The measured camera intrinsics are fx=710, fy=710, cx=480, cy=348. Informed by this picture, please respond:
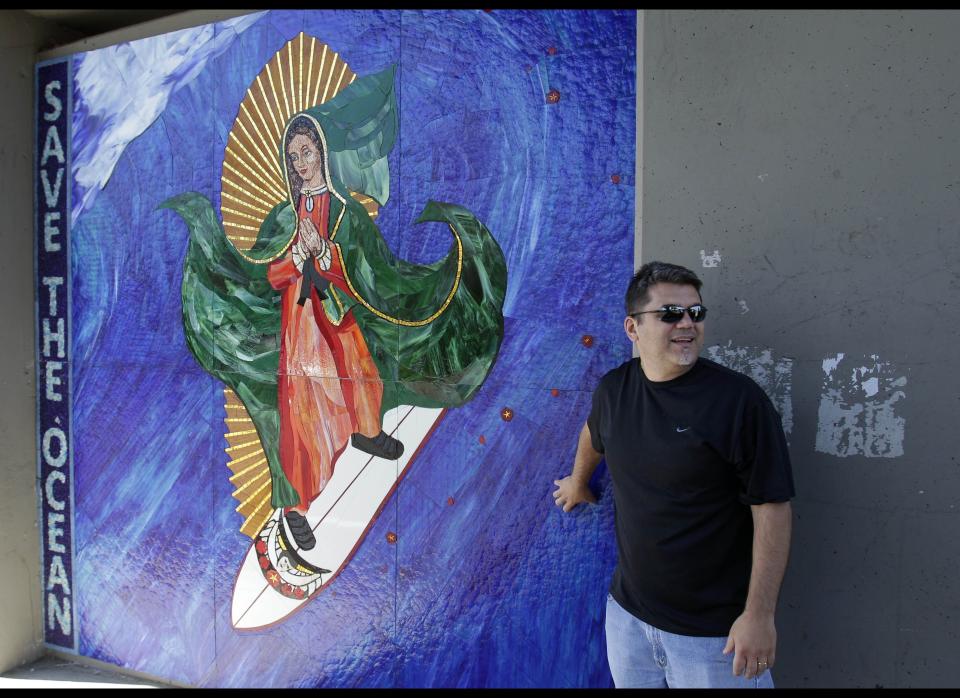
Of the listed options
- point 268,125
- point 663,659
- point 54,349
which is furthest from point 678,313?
point 54,349

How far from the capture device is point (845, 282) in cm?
214

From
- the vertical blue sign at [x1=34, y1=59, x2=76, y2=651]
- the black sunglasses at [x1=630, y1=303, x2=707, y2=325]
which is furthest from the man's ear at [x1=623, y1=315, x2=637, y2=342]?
the vertical blue sign at [x1=34, y1=59, x2=76, y2=651]

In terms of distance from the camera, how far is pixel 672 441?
1888mm

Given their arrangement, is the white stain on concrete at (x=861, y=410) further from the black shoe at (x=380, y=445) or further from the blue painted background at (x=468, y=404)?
the black shoe at (x=380, y=445)

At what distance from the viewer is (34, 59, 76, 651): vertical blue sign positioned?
3.88 m

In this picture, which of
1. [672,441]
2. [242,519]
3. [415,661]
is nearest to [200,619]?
[242,519]

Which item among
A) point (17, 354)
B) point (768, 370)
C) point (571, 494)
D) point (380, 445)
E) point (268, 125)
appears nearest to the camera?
point (768, 370)

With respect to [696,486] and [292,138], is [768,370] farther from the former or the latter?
[292,138]

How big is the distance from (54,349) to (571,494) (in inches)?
121

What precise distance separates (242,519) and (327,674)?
0.80 meters

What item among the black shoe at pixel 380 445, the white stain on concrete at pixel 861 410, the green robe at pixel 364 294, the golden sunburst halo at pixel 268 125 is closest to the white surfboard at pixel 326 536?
the black shoe at pixel 380 445

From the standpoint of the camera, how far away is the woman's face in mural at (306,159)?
10.1ft
